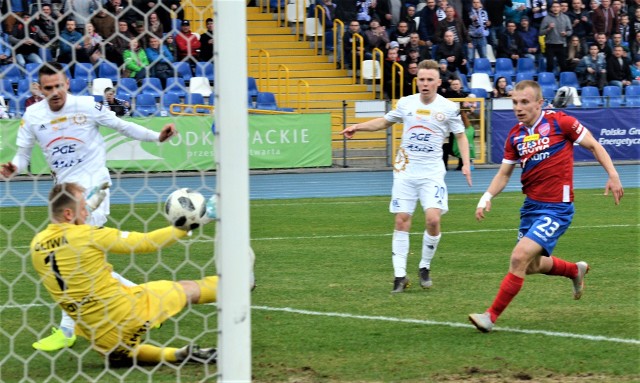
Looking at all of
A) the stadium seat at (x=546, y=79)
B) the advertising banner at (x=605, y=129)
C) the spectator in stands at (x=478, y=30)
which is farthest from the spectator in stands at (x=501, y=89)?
the spectator in stands at (x=478, y=30)

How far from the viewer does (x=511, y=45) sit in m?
26.0

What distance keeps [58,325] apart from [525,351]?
134 inches

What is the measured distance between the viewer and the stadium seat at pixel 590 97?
2352cm

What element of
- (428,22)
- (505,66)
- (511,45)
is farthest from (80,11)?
(511,45)

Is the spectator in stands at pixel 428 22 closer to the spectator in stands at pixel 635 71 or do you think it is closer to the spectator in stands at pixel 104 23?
the spectator in stands at pixel 635 71

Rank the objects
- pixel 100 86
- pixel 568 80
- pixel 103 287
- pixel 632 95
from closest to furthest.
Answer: pixel 103 287 < pixel 100 86 < pixel 632 95 < pixel 568 80

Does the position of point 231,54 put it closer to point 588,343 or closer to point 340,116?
point 588,343

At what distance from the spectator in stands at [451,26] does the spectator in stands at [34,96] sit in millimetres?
18361

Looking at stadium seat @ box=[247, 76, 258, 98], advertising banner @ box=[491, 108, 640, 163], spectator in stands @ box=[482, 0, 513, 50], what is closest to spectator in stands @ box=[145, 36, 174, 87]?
stadium seat @ box=[247, 76, 258, 98]

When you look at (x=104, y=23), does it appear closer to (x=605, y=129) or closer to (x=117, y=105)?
(x=117, y=105)

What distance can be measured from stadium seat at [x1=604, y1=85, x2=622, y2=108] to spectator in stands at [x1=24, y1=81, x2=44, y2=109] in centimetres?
1840

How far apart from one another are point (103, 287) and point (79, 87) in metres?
2.54

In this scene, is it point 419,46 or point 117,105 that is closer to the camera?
point 117,105

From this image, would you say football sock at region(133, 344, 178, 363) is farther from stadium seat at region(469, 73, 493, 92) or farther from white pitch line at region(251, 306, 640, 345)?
stadium seat at region(469, 73, 493, 92)
